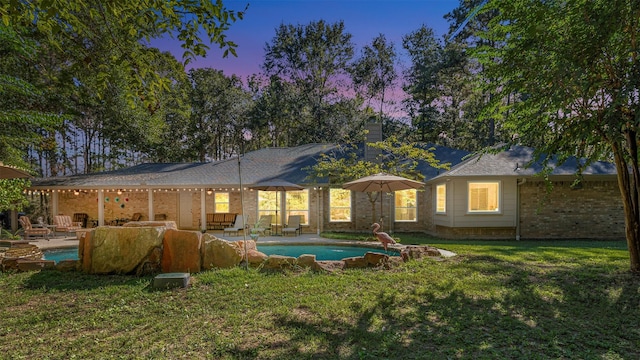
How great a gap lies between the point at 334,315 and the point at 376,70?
2879 cm

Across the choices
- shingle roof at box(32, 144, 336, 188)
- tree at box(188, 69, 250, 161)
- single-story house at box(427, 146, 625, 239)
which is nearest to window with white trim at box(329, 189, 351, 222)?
shingle roof at box(32, 144, 336, 188)

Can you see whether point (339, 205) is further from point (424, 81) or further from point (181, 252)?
point (424, 81)

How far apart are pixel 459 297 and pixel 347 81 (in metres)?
28.2

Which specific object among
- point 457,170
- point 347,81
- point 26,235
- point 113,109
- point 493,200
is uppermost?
point 347,81

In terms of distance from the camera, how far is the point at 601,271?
23.4 ft

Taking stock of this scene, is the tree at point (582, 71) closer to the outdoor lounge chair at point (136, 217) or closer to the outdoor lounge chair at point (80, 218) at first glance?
the outdoor lounge chair at point (136, 217)

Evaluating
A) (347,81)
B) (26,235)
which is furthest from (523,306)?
(347,81)

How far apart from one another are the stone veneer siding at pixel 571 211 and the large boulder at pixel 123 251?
1360 centimetres

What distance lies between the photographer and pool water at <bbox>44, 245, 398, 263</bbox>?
1091 cm

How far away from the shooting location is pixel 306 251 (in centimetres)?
1159

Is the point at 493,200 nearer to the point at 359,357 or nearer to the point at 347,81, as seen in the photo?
the point at 359,357

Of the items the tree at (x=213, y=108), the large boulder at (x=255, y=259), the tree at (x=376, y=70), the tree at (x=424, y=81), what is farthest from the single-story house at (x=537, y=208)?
the tree at (x=213, y=108)

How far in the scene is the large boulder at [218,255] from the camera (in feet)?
25.1

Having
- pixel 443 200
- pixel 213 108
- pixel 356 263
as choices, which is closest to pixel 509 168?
pixel 443 200
